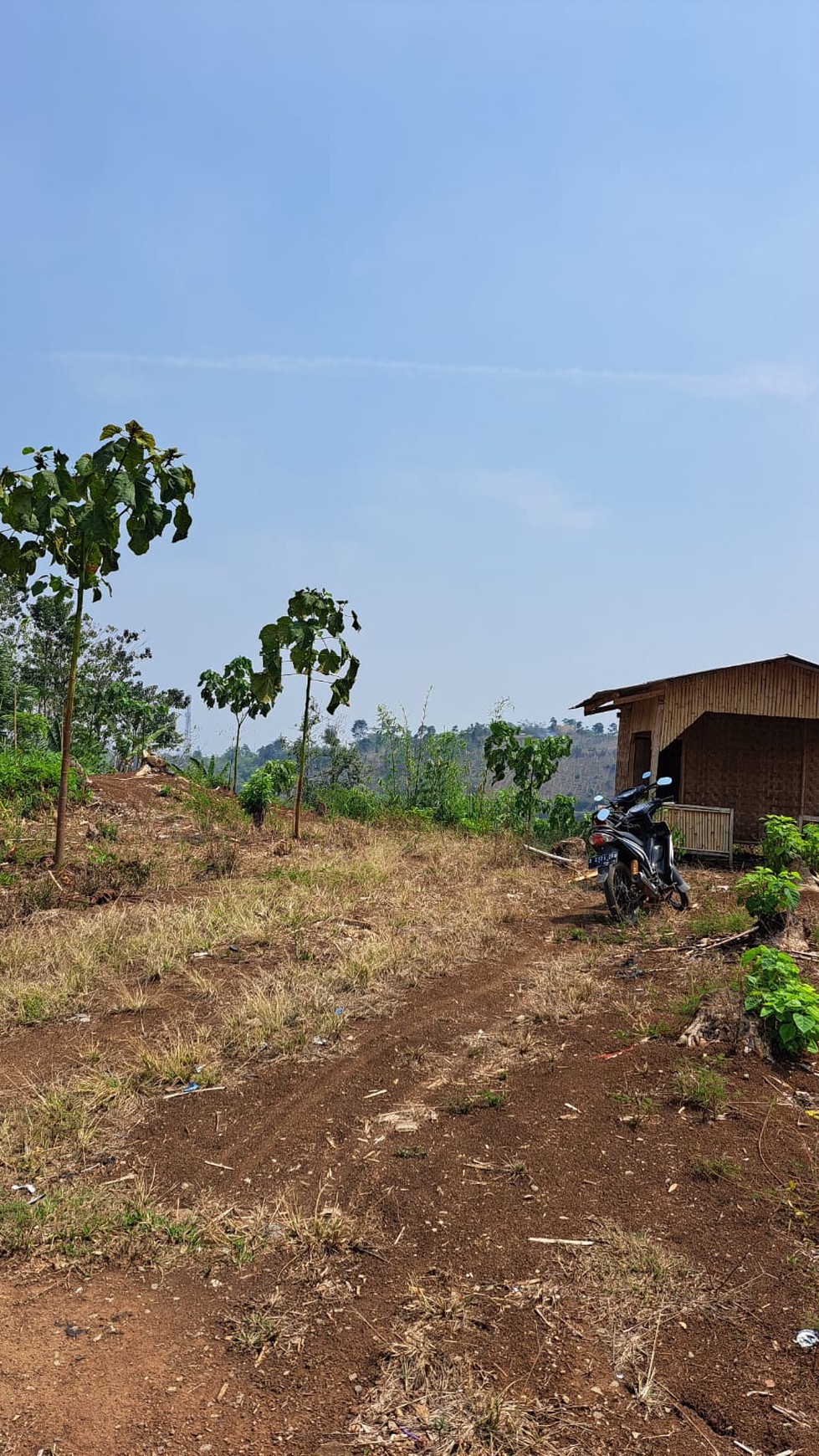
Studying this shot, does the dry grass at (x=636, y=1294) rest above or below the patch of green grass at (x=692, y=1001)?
below

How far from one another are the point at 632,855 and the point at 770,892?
80.1 inches

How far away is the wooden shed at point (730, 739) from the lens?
1317 centimetres

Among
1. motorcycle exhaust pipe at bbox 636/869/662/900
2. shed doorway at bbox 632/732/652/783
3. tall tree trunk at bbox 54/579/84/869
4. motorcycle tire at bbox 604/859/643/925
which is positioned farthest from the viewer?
shed doorway at bbox 632/732/652/783

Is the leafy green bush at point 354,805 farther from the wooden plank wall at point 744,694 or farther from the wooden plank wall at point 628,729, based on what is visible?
the wooden plank wall at point 744,694

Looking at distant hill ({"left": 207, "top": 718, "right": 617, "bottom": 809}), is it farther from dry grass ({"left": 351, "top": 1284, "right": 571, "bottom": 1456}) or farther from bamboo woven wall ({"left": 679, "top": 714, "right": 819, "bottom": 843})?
dry grass ({"left": 351, "top": 1284, "right": 571, "bottom": 1456})

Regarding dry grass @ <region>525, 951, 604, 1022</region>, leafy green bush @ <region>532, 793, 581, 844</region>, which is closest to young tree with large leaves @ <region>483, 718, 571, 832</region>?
leafy green bush @ <region>532, 793, 581, 844</region>

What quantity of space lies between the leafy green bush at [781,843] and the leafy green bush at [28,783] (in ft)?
29.5

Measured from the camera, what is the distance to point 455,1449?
7.86ft

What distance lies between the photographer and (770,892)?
263 inches

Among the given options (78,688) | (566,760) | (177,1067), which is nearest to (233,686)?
(78,688)

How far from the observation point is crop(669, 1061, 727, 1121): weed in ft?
14.2

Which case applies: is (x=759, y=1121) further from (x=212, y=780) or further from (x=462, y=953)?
(x=212, y=780)

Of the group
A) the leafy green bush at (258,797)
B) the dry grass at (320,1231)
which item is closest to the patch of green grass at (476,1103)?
the dry grass at (320,1231)

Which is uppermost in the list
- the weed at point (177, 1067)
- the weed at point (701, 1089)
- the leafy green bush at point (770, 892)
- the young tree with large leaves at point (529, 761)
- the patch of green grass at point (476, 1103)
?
the young tree with large leaves at point (529, 761)
